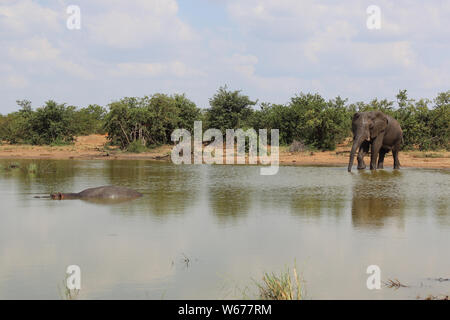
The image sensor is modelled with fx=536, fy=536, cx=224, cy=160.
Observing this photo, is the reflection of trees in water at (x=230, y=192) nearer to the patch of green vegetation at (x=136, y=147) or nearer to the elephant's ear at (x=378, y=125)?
the elephant's ear at (x=378, y=125)

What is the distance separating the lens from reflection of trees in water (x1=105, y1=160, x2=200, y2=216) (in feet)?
37.0

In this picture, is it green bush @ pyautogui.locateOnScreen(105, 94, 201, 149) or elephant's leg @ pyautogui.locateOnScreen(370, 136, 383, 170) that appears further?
green bush @ pyautogui.locateOnScreen(105, 94, 201, 149)

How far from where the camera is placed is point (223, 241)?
821 cm

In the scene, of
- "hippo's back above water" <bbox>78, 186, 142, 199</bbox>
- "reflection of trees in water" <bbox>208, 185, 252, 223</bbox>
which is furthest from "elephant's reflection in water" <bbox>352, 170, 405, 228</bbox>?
"hippo's back above water" <bbox>78, 186, 142, 199</bbox>

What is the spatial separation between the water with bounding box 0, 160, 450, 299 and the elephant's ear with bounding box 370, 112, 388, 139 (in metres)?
6.71

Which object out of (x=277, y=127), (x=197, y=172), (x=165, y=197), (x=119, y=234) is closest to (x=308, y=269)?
(x=119, y=234)

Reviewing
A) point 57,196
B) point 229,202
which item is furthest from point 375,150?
point 57,196

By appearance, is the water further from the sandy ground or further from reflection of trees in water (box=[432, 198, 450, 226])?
the sandy ground

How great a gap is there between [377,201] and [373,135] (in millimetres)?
9684

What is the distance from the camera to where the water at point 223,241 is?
238 inches

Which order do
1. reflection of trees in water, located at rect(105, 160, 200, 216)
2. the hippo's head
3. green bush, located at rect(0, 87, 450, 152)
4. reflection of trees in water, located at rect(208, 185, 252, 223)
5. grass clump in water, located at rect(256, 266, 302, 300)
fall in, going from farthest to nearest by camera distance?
green bush, located at rect(0, 87, 450, 152), the hippo's head, reflection of trees in water, located at rect(105, 160, 200, 216), reflection of trees in water, located at rect(208, 185, 252, 223), grass clump in water, located at rect(256, 266, 302, 300)

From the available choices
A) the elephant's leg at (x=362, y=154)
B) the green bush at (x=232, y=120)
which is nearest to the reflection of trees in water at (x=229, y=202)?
the elephant's leg at (x=362, y=154)
